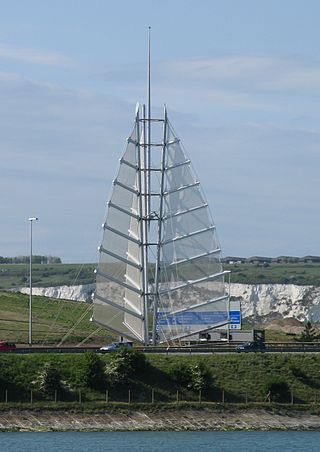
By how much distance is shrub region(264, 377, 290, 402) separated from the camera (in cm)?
9688

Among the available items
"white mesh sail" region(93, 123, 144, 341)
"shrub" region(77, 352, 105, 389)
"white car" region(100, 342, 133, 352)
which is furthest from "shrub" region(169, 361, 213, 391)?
"white mesh sail" region(93, 123, 144, 341)

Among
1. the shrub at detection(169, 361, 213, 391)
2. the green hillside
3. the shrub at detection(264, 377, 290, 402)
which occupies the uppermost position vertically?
the green hillside

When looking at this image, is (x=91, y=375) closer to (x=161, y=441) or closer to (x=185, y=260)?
(x=161, y=441)

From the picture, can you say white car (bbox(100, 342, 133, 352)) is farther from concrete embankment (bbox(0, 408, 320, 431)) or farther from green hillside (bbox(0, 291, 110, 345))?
green hillside (bbox(0, 291, 110, 345))

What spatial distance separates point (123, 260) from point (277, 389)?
18013 mm

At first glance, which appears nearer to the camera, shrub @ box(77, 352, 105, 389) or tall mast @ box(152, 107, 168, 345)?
shrub @ box(77, 352, 105, 389)

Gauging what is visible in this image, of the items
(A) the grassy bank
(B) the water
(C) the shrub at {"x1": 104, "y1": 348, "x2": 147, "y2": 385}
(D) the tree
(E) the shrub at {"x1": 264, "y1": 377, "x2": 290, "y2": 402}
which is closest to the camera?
(B) the water

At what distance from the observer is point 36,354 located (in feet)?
334

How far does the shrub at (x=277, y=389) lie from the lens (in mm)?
96875

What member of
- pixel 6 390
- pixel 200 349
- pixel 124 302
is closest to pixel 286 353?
pixel 200 349

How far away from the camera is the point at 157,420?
305 feet

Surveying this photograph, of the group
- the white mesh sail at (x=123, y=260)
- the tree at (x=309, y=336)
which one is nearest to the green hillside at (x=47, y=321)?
the white mesh sail at (x=123, y=260)

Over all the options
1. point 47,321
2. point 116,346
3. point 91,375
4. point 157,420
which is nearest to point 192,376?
point 157,420

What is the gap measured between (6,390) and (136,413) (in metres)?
8.20
